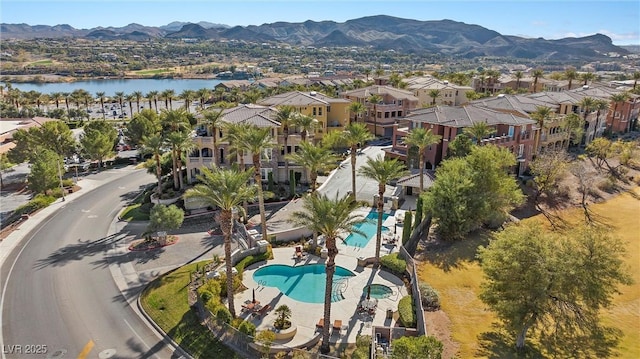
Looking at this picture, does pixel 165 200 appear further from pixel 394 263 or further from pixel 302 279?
pixel 394 263

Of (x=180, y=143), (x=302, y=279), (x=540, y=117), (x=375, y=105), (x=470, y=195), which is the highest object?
(x=540, y=117)

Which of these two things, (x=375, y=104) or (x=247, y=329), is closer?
(x=247, y=329)

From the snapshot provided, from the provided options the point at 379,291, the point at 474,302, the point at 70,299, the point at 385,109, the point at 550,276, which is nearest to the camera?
the point at 550,276

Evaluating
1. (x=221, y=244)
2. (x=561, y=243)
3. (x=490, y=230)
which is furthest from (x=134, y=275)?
(x=490, y=230)

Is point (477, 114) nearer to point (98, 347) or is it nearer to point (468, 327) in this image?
point (468, 327)

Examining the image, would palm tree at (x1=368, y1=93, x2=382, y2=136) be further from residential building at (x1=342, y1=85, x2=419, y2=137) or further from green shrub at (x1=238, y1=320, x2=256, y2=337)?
green shrub at (x1=238, y1=320, x2=256, y2=337)

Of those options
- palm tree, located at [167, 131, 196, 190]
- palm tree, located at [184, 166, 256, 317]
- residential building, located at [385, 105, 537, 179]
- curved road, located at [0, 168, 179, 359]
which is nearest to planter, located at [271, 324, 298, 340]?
palm tree, located at [184, 166, 256, 317]

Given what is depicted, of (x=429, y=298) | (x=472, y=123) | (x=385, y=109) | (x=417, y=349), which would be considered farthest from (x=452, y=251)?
(x=385, y=109)
